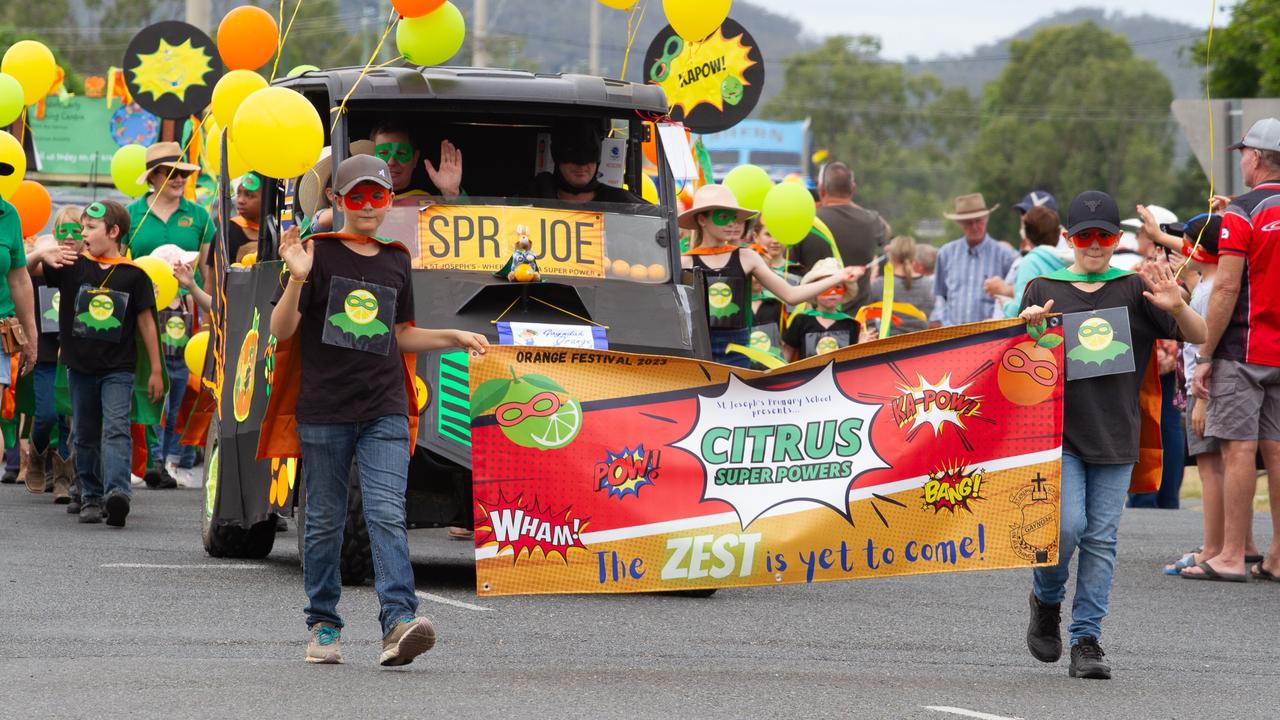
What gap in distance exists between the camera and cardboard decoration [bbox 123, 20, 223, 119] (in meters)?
14.1

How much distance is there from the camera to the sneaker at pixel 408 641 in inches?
283

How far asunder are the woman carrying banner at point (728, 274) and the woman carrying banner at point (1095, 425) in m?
3.65

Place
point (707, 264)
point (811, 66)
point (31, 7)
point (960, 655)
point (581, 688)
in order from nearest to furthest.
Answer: point (581, 688) < point (960, 655) < point (707, 264) < point (31, 7) < point (811, 66)

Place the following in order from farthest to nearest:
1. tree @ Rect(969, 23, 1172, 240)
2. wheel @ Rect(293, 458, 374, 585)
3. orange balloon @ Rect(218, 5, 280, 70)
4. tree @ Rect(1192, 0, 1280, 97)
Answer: tree @ Rect(969, 23, 1172, 240)
tree @ Rect(1192, 0, 1280, 97)
orange balloon @ Rect(218, 5, 280, 70)
wheel @ Rect(293, 458, 374, 585)

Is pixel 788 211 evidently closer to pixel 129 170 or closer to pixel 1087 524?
pixel 129 170

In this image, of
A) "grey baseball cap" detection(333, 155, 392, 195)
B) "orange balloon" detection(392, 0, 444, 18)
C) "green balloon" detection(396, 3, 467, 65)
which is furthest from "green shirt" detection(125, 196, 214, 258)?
"grey baseball cap" detection(333, 155, 392, 195)

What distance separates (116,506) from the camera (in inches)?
476

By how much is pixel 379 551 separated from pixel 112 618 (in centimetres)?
178

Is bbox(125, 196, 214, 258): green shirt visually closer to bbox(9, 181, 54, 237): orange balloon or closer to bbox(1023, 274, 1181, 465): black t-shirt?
bbox(9, 181, 54, 237): orange balloon

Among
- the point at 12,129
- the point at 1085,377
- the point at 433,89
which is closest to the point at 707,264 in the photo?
the point at 433,89

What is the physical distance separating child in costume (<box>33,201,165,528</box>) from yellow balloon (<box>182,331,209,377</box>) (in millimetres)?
1387

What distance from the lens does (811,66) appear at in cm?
12006

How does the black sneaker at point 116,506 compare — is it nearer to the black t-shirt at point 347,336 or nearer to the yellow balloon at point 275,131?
the yellow balloon at point 275,131

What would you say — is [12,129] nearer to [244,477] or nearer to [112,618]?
[244,477]
